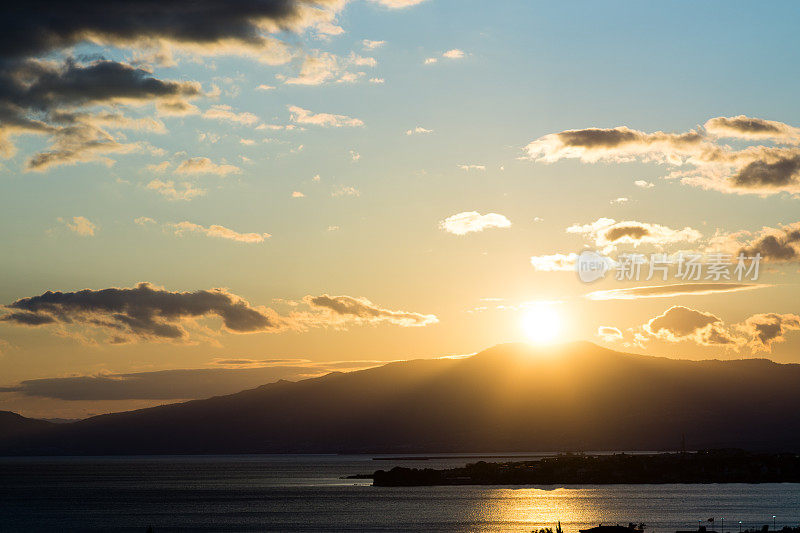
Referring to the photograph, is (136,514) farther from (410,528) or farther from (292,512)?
(410,528)

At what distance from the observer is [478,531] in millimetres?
135250

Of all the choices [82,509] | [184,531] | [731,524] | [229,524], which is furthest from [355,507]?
[731,524]

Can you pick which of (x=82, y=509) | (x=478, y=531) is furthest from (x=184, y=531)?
(x=82, y=509)

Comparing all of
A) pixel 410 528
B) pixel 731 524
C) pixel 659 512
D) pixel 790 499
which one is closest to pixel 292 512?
pixel 410 528

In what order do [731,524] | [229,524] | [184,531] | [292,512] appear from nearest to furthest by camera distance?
[731,524], [184,531], [229,524], [292,512]

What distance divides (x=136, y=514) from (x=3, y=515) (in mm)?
27300

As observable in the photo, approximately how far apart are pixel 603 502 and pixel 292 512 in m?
65.8

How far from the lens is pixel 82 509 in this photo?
196375 millimetres

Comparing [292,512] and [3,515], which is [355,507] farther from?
[3,515]

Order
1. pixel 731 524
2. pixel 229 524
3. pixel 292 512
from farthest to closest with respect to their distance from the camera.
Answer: pixel 292 512 < pixel 229 524 < pixel 731 524

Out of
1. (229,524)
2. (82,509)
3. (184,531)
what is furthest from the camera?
(82,509)

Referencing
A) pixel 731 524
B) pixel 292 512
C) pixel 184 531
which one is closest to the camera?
pixel 731 524

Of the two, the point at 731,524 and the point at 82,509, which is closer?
the point at 731,524

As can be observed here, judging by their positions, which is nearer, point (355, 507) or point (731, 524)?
point (731, 524)
